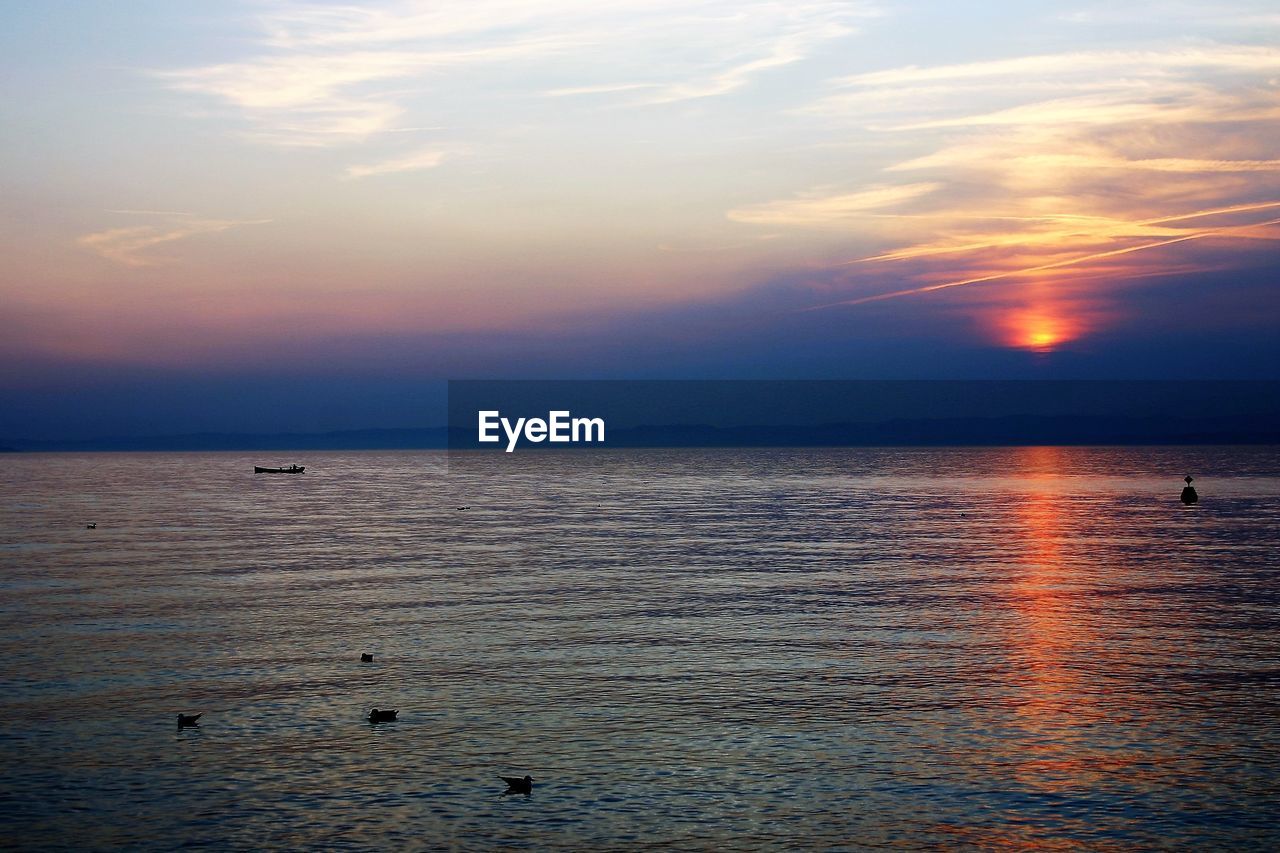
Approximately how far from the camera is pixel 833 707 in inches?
1251

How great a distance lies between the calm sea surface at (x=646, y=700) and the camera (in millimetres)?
23297

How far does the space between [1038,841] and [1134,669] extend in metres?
16.8

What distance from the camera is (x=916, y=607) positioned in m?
50.5

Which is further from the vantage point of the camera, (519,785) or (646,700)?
(646,700)

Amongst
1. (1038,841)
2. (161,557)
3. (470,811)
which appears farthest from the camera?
(161,557)

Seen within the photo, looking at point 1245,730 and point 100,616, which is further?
point 100,616

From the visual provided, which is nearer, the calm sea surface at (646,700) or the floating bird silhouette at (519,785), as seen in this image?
the calm sea surface at (646,700)

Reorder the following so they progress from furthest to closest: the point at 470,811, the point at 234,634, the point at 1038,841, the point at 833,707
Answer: the point at 234,634 → the point at 833,707 → the point at 470,811 → the point at 1038,841

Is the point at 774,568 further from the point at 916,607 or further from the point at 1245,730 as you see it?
the point at 1245,730

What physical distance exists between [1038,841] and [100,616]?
3906 centimetres

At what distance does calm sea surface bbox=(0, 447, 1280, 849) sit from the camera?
23.3 metres

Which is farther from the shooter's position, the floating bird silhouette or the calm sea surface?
the floating bird silhouette

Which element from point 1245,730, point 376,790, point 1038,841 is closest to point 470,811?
point 376,790

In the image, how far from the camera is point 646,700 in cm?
3247
